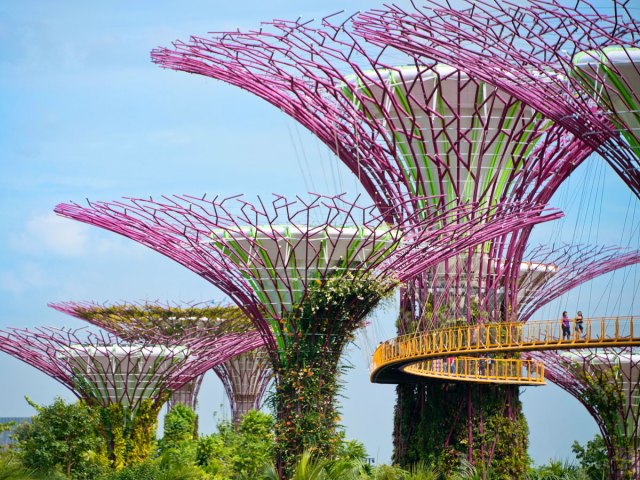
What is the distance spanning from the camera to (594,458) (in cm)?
5259

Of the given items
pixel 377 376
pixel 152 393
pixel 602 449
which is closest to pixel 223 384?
pixel 152 393

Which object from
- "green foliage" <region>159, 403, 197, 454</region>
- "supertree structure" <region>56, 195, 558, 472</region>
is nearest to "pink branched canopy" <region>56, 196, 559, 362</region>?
"supertree structure" <region>56, 195, 558, 472</region>

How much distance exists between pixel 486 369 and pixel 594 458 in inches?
582

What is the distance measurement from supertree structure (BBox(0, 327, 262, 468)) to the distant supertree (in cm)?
1639

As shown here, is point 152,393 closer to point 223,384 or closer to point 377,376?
point 377,376

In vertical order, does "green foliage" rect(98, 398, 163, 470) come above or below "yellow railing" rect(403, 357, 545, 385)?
below

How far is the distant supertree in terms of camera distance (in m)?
47.4

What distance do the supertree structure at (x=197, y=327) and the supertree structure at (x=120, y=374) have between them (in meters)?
3.88

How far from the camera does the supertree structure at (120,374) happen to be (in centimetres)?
5106

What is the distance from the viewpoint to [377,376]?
43000 mm

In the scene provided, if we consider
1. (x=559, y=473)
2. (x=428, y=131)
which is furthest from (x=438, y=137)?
(x=559, y=473)

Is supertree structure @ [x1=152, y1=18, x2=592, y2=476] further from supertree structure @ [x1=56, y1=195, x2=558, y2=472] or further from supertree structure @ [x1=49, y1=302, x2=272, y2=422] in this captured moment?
supertree structure @ [x1=49, y1=302, x2=272, y2=422]

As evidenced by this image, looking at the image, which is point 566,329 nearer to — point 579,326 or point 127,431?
point 579,326

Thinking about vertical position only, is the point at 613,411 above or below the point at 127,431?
above
